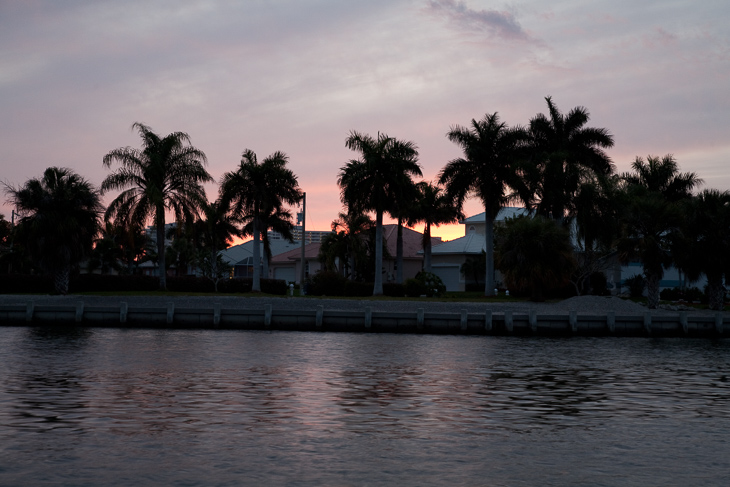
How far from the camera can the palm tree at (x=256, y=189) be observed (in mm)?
60906

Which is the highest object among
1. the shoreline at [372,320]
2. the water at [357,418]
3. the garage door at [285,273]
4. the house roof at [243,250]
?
the house roof at [243,250]

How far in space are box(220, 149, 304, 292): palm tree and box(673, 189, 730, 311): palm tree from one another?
28.1m

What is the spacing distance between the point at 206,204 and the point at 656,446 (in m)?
47.2

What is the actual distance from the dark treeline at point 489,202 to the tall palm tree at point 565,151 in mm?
89

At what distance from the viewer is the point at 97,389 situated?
20344 millimetres

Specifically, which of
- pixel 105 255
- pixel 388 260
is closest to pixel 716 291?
pixel 388 260

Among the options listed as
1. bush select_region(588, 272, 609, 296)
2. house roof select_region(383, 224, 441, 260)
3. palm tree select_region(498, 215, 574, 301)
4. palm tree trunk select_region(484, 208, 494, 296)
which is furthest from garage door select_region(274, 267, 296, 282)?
palm tree select_region(498, 215, 574, 301)

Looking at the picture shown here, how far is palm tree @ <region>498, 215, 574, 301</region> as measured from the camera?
5394 centimetres

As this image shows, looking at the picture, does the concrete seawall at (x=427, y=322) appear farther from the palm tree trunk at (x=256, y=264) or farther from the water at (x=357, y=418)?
the palm tree trunk at (x=256, y=264)

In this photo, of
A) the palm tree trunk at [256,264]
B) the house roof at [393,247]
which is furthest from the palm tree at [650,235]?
the house roof at [393,247]

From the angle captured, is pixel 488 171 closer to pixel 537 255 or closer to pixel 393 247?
pixel 537 255

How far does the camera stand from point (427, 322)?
41750mm

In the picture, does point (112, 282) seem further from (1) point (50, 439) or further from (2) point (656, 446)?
(2) point (656, 446)

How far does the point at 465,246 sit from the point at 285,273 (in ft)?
71.7
